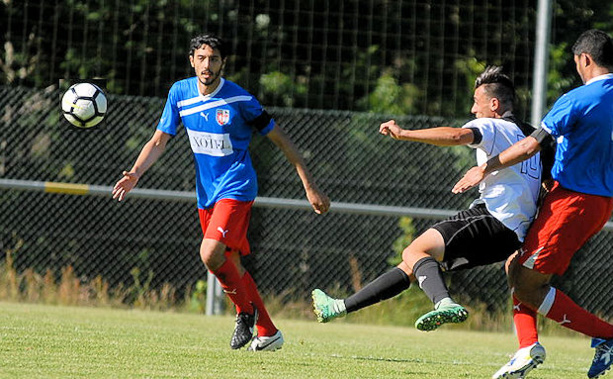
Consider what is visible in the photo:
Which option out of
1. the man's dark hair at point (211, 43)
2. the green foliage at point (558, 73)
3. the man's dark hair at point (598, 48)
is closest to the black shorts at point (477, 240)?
the man's dark hair at point (598, 48)

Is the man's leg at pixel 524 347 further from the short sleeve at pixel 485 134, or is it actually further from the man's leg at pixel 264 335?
the man's leg at pixel 264 335

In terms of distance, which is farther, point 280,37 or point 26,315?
point 280,37

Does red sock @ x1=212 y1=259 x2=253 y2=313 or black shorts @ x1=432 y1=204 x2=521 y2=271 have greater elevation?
black shorts @ x1=432 y1=204 x2=521 y2=271

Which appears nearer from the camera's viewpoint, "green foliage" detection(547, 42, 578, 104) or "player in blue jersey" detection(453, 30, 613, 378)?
"player in blue jersey" detection(453, 30, 613, 378)

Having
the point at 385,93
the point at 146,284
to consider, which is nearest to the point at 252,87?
the point at 385,93

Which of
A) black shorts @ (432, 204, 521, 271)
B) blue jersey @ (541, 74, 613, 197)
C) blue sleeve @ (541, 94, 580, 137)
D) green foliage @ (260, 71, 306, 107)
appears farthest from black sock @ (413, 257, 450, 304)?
green foliage @ (260, 71, 306, 107)

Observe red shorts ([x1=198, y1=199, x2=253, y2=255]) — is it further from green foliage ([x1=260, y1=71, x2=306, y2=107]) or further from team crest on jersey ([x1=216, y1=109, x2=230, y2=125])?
green foliage ([x1=260, y1=71, x2=306, y2=107])

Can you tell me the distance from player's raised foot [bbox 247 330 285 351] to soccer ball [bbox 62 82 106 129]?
2.02 m

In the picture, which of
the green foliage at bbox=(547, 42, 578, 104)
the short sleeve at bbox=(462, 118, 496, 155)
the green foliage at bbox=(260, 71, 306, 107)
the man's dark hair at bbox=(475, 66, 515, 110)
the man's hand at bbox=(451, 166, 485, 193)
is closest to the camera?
the man's hand at bbox=(451, 166, 485, 193)

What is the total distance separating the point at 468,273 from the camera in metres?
12.1

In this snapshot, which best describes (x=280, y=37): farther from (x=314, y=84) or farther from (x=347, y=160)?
(x=347, y=160)

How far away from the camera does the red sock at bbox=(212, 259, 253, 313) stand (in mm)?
7074

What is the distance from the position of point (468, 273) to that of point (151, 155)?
19.1 ft

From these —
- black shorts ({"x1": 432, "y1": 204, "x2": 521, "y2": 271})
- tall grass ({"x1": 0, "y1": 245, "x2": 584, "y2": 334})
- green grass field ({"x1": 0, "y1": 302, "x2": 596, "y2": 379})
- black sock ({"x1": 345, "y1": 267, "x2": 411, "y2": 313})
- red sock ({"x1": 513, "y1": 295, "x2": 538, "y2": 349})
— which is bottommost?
tall grass ({"x1": 0, "y1": 245, "x2": 584, "y2": 334})
